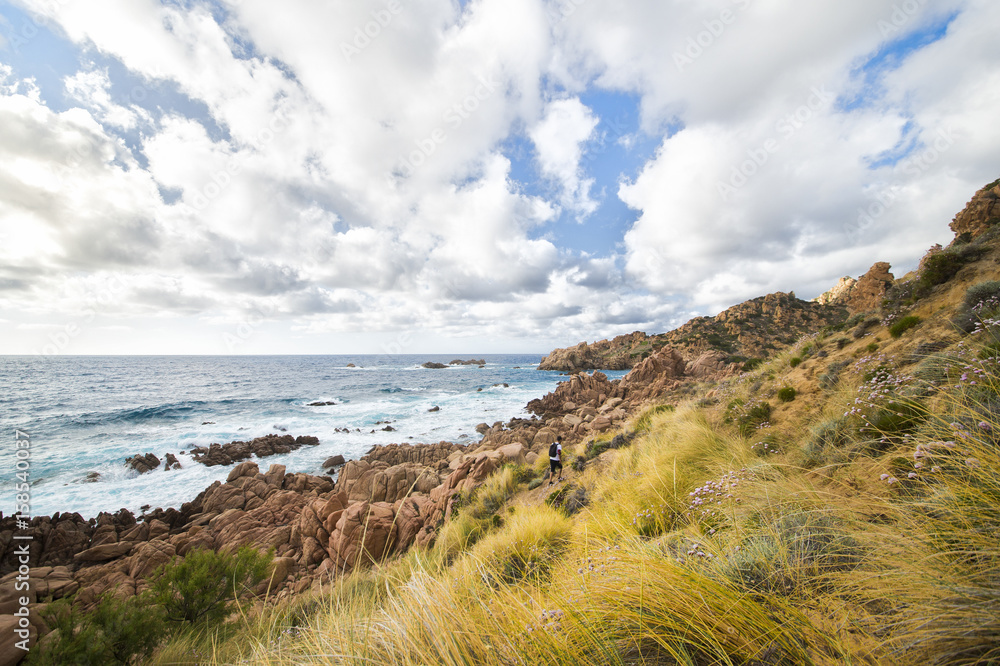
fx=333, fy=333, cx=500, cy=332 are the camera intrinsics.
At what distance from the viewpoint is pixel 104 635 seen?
3879mm

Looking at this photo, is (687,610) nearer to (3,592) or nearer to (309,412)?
(3,592)

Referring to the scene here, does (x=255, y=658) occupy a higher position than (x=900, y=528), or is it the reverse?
(x=900, y=528)

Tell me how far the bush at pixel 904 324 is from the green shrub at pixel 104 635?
13.2m

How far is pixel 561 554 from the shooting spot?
151 inches

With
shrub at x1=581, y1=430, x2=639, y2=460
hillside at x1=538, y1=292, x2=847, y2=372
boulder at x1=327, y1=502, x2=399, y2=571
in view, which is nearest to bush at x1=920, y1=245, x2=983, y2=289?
shrub at x1=581, y1=430, x2=639, y2=460

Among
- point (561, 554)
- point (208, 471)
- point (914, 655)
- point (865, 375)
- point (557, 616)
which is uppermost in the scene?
point (865, 375)

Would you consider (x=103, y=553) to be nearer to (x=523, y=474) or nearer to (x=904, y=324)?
(x=523, y=474)

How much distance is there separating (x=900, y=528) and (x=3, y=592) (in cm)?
1557

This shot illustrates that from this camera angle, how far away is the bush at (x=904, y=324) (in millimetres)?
6641

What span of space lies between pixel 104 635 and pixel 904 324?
13.5 meters

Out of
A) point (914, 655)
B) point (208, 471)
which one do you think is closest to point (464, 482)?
point (914, 655)

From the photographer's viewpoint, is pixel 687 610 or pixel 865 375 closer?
pixel 687 610

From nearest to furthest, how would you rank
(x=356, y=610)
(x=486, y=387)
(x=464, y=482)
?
(x=356, y=610), (x=464, y=482), (x=486, y=387)

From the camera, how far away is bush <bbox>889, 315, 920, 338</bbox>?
6.64m
